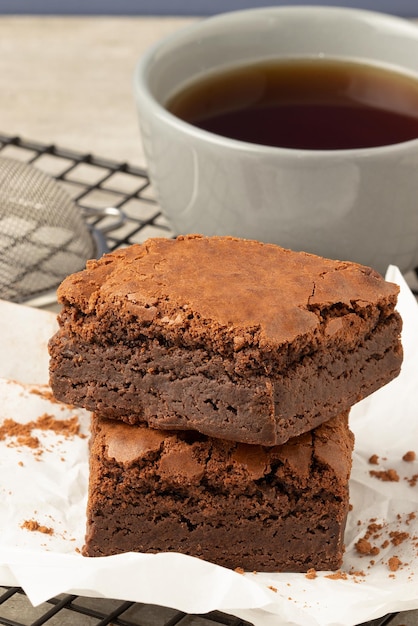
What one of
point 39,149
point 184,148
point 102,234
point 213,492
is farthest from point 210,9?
point 213,492

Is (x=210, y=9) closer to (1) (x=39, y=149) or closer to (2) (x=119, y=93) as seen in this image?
(2) (x=119, y=93)

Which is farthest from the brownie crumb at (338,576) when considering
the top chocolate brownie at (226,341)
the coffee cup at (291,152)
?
the coffee cup at (291,152)

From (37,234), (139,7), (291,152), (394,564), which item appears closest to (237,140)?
(291,152)

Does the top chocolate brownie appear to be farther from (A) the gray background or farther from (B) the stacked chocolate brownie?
(A) the gray background

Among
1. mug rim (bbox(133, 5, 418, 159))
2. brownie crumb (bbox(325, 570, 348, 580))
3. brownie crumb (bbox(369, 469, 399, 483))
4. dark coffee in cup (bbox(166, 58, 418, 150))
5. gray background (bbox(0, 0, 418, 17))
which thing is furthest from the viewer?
gray background (bbox(0, 0, 418, 17))

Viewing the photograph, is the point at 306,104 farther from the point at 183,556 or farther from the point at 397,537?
the point at 183,556

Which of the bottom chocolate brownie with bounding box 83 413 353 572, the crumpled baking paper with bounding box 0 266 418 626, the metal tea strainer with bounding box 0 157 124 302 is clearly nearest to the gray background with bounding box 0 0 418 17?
the metal tea strainer with bounding box 0 157 124 302
